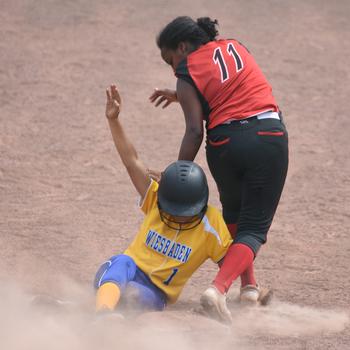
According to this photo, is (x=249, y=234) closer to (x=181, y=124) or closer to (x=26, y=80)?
(x=181, y=124)

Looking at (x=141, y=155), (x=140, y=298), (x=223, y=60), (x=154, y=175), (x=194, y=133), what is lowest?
(x=141, y=155)

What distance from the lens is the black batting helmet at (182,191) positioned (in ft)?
16.8

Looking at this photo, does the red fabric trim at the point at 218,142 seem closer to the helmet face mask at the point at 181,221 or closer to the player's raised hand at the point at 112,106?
the helmet face mask at the point at 181,221

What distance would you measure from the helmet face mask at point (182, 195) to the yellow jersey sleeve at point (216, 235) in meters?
0.08


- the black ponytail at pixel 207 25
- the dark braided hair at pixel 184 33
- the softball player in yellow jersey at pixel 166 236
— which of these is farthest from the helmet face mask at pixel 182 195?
the black ponytail at pixel 207 25

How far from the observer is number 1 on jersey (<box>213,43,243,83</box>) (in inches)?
207

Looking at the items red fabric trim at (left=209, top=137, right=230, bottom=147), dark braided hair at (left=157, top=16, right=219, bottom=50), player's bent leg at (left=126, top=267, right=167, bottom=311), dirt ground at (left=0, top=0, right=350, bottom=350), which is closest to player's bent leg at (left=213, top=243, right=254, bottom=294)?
dirt ground at (left=0, top=0, right=350, bottom=350)

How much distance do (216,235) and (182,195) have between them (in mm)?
379

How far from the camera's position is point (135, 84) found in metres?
10.8

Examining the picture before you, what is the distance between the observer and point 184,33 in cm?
533

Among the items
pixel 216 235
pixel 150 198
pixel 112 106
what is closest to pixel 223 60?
pixel 112 106

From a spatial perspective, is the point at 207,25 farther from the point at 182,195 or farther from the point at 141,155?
the point at 141,155

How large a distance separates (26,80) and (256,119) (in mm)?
5917

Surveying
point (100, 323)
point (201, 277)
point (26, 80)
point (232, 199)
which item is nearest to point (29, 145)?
point (26, 80)
